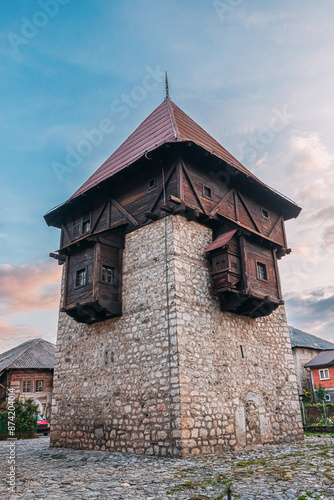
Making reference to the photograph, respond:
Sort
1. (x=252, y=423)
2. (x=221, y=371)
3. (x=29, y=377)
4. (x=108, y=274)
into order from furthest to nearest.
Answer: (x=29, y=377)
(x=108, y=274)
(x=252, y=423)
(x=221, y=371)

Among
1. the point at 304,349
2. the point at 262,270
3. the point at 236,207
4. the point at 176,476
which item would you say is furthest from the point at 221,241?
the point at 304,349

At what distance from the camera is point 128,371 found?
11500 millimetres

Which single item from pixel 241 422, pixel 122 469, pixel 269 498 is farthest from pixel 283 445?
pixel 269 498

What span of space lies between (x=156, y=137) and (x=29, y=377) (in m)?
21.7

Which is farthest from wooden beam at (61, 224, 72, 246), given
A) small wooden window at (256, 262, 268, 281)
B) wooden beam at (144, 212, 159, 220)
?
small wooden window at (256, 262, 268, 281)

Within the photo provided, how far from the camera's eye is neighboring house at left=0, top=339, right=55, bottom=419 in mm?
27781

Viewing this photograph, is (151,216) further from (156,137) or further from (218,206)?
(156,137)

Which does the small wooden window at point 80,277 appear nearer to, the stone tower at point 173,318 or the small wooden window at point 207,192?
the stone tower at point 173,318

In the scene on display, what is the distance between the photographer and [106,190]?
569 inches

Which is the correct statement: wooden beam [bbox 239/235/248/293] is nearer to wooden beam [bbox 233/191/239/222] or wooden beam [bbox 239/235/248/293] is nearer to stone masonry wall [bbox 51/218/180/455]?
wooden beam [bbox 233/191/239/222]

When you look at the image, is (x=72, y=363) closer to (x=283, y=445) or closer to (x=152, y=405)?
(x=152, y=405)

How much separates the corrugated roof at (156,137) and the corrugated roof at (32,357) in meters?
17.2

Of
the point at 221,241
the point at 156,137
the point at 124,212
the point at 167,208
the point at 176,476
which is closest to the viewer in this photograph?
the point at 176,476

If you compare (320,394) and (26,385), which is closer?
(26,385)
